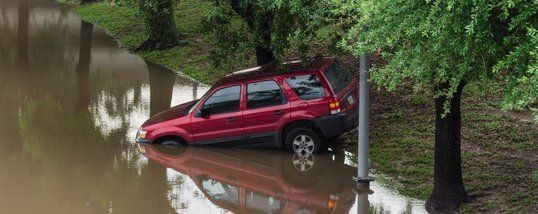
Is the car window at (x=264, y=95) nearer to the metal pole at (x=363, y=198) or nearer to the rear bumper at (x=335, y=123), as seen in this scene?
the rear bumper at (x=335, y=123)

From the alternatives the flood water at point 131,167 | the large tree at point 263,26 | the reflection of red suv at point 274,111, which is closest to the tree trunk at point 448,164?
the flood water at point 131,167

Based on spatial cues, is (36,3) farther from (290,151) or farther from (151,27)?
(290,151)

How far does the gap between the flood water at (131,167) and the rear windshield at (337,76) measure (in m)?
1.28

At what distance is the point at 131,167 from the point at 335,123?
3.74m

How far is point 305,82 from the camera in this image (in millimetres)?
13930

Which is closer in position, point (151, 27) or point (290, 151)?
point (290, 151)

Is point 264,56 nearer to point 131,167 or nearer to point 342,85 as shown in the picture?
point 342,85

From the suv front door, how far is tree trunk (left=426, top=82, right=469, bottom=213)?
430cm

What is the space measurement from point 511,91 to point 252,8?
7.83 m

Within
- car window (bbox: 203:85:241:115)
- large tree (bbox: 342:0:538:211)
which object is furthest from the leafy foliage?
car window (bbox: 203:85:241:115)

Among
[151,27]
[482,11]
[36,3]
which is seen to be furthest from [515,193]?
[36,3]

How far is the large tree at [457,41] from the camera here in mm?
7480

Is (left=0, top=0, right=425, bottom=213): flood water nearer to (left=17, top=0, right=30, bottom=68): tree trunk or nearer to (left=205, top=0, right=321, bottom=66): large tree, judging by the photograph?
(left=205, top=0, right=321, bottom=66): large tree

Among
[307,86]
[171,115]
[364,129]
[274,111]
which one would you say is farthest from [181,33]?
[364,129]
